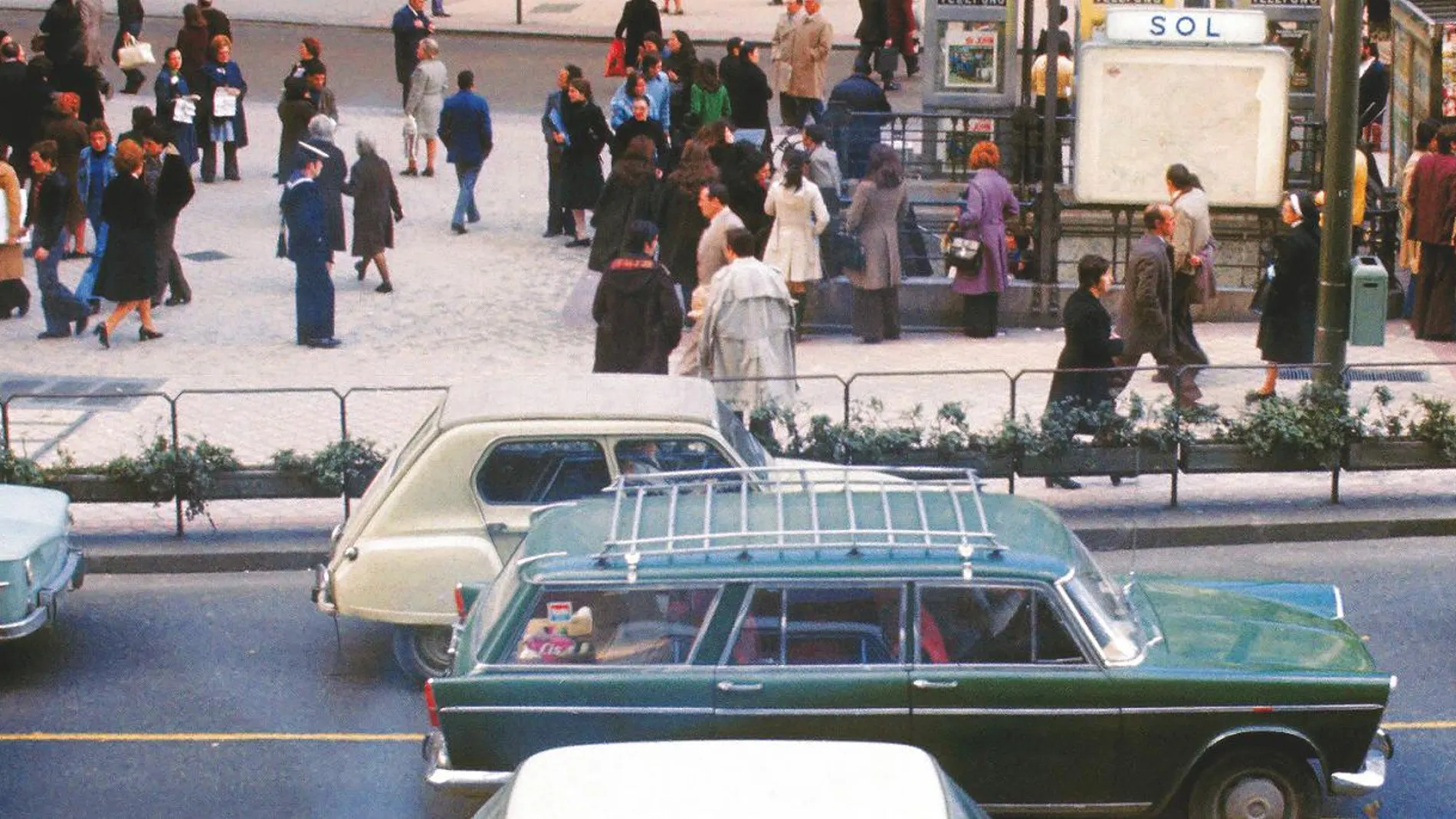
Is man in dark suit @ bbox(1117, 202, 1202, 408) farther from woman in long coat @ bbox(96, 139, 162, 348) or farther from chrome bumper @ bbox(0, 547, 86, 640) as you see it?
woman in long coat @ bbox(96, 139, 162, 348)

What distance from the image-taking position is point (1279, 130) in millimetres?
19031

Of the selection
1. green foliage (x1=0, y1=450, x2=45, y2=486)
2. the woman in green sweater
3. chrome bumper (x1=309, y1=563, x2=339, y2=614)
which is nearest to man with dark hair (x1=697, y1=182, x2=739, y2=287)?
green foliage (x1=0, y1=450, x2=45, y2=486)

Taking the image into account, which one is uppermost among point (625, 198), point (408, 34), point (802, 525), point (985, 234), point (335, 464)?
point (408, 34)

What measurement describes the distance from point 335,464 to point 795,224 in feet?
19.2

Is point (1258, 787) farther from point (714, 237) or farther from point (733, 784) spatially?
point (714, 237)

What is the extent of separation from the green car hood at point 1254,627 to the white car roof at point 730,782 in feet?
8.99

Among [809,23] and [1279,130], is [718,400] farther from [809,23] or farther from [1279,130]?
[809,23]

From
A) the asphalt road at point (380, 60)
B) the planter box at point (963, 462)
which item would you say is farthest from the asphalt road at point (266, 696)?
the asphalt road at point (380, 60)

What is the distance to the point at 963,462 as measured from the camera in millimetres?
14031

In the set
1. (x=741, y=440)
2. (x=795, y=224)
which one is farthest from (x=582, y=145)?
(x=741, y=440)

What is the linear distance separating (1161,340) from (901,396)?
2686 millimetres

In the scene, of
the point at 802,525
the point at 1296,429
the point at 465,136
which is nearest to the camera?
the point at 802,525

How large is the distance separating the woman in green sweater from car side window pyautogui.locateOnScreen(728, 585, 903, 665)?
14.9 m

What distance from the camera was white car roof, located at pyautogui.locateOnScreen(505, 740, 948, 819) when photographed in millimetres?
6371
